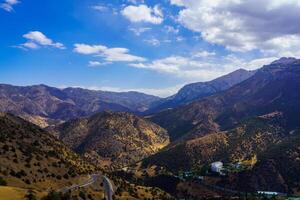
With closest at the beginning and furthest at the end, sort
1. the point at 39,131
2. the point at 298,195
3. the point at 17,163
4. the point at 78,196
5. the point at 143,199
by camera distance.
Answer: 1. the point at 78,196
2. the point at 17,163
3. the point at 143,199
4. the point at 39,131
5. the point at 298,195

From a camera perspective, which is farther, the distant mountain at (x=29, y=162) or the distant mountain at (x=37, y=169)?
the distant mountain at (x=29, y=162)

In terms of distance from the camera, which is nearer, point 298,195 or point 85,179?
point 85,179

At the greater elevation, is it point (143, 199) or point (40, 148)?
point (40, 148)

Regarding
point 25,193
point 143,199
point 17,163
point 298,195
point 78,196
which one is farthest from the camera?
point 298,195

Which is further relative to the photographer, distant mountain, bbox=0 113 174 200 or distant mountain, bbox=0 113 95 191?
distant mountain, bbox=0 113 95 191

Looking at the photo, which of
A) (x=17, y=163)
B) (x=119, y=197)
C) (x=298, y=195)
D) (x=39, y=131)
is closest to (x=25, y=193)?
(x=17, y=163)

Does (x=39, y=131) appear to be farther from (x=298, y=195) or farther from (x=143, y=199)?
(x=298, y=195)

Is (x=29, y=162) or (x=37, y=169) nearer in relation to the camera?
(x=37, y=169)

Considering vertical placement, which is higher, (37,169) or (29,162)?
(29,162)
